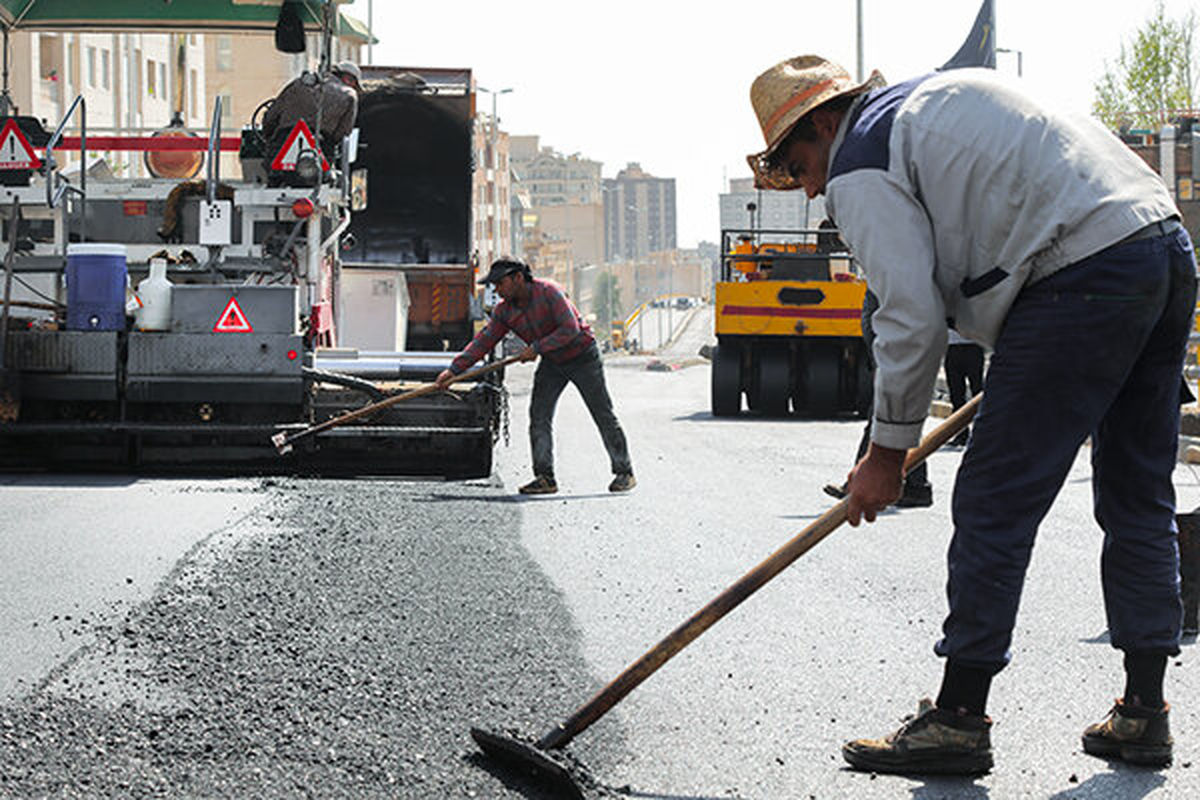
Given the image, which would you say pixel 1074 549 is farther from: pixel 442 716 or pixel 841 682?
pixel 442 716

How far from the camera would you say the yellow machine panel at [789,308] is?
18781 mm

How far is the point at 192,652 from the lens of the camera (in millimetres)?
5203

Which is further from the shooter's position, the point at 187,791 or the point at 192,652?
the point at 192,652

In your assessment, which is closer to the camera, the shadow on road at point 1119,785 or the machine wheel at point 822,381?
the shadow on road at point 1119,785

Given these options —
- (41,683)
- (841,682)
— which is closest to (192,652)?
(41,683)

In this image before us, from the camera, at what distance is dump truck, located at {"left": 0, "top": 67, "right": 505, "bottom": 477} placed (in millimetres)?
10438

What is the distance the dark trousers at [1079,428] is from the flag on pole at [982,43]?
1494 cm

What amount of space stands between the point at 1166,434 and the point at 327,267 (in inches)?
345

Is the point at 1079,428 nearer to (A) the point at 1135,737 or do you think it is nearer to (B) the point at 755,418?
(A) the point at 1135,737

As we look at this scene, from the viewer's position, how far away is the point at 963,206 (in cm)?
391

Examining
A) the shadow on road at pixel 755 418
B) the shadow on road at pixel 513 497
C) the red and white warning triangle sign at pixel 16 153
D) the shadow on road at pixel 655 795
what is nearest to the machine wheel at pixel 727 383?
the shadow on road at pixel 755 418

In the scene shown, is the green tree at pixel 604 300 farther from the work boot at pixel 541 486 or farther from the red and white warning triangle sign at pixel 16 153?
the work boot at pixel 541 486

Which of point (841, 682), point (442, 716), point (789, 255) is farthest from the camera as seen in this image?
point (789, 255)

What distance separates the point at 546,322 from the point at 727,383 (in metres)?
8.01
